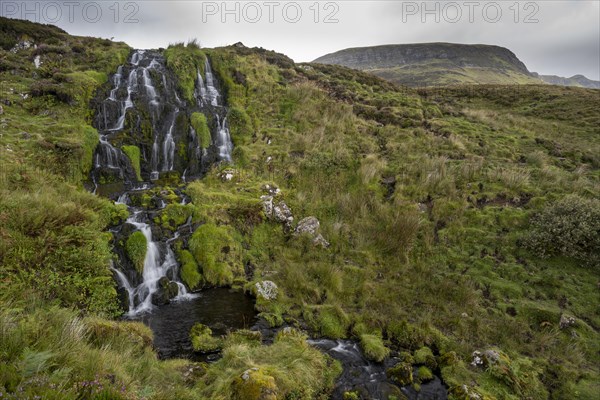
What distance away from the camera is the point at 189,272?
37.9 feet

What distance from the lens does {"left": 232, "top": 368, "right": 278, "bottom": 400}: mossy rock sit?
18.1 ft

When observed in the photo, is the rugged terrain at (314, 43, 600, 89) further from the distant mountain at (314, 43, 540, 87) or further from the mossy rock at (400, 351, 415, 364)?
the mossy rock at (400, 351, 415, 364)

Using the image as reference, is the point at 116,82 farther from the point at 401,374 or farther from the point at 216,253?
the point at 401,374

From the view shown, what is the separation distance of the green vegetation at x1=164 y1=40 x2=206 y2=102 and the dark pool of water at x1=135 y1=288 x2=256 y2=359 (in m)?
15.2

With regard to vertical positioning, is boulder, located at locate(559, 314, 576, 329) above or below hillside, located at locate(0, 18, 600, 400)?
below

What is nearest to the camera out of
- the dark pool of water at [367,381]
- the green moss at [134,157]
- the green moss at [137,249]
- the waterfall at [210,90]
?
the dark pool of water at [367,381]

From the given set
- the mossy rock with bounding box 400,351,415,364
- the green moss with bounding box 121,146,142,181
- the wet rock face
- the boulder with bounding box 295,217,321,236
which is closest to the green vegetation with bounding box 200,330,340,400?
the mossy rock with bounding box 400,351,415,364

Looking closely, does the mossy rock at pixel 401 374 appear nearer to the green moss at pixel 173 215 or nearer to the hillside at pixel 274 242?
the hillside at pixel 274 242

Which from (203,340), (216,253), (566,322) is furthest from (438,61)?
(203,340)

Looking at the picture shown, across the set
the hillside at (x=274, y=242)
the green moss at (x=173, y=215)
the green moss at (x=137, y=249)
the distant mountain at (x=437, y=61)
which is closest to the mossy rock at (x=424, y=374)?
the hillside at (x=274, y=242)

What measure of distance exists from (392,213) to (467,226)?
317 centimetres

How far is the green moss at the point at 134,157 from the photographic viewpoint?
16.2 m

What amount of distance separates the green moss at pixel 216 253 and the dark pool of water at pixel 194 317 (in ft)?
1.83

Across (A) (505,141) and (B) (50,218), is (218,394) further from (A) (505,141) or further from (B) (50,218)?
(A) (505,141)
